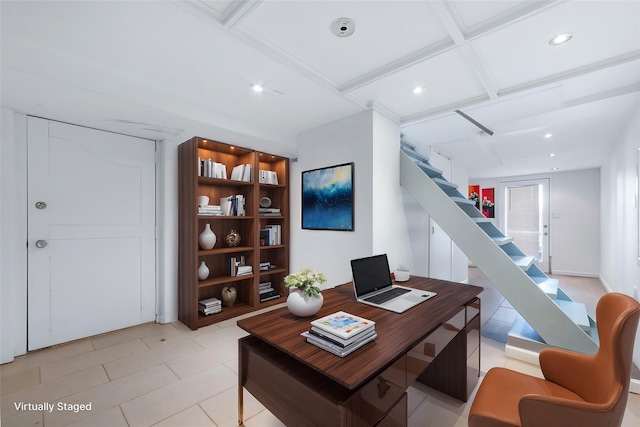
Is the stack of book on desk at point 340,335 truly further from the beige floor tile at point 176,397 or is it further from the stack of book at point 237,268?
the stack of book at point 237,268

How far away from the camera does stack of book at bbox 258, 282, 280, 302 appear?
392 cm

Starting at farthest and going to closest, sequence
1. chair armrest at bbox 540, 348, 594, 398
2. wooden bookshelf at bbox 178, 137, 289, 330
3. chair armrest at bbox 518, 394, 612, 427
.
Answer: wooden bookshelf at bbox 178, 137, 289, 330 → chair armrest at bbox 540, 348, 594, 398 → chair armrest at bbox 518, 394, 612, 427

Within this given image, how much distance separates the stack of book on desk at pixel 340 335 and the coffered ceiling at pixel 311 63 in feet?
5.60

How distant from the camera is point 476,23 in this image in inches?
66.1

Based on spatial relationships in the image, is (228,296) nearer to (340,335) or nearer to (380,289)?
(380,289)

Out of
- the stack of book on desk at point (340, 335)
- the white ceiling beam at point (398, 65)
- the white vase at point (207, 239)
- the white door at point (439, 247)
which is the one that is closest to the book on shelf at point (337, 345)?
the stack of book on desk at point (340, 335)

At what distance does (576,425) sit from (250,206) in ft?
11.4

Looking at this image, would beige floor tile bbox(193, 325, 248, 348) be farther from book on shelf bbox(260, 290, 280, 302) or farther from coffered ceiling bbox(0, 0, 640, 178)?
coffered ceiling bbox(0, 0, 640, 178)

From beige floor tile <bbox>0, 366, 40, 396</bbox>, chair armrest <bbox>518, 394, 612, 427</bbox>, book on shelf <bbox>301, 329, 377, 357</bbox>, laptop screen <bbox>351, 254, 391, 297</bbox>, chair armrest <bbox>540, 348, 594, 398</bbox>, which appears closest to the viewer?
chair armrest <bbox>518, 394, 612, 427</bbox>

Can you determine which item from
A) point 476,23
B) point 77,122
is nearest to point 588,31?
point 476,23

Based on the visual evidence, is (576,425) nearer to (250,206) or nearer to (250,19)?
(250,19)

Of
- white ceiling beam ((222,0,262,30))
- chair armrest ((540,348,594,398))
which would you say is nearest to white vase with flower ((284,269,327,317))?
chair armrest ((540,348,594,398))

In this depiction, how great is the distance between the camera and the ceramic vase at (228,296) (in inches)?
142

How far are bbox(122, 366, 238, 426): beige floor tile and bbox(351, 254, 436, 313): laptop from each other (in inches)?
51.1
